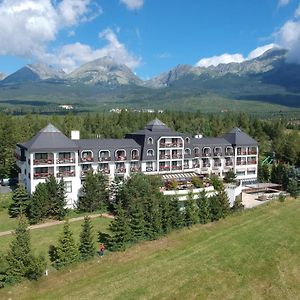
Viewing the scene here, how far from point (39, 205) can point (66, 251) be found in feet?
42.8

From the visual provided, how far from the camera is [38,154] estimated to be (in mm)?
52250

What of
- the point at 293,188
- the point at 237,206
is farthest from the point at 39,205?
the point at 293,188

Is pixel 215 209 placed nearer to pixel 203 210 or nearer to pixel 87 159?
pixel 203 210

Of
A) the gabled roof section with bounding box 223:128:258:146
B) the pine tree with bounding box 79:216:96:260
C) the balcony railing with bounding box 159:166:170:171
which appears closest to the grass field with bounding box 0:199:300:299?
the pine tree with bounding box 79:216:96:260

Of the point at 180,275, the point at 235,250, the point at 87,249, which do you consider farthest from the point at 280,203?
the point at 87,249

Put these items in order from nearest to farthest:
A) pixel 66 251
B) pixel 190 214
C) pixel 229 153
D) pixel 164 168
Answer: pixel 66 251 < pixel 190 214 < pixel 164 168 < pixel 229 153

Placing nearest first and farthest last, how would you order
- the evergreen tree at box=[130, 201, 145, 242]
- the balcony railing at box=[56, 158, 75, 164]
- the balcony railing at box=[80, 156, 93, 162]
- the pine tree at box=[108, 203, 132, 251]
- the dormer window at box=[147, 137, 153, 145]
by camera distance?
the pine tree at box=[108, 203, 132, 251] → the evergreen tree at box=[130, 201, 145, 242] → the balcony railing at box=[56, 158, 75, 164] → the balcony railing at box=[80, 156, 93, 162] → the dormer window at box=[147, 137, 153, 145]

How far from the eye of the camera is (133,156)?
60.5 metres

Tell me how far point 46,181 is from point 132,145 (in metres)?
15.8

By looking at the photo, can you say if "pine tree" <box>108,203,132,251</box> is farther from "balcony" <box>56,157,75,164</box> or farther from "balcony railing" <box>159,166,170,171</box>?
"balcony railing" <box>159,166,170,171</box>

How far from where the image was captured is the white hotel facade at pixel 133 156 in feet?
174

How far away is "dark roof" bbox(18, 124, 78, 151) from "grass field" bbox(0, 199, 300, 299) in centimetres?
2022

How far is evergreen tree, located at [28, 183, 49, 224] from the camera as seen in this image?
46.2m

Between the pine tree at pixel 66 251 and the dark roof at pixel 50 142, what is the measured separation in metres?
20.0
